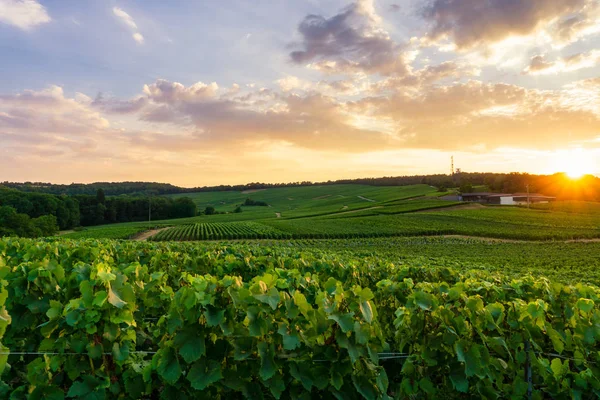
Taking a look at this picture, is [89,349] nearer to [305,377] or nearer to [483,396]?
[305,377]

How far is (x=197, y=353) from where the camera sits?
338cm

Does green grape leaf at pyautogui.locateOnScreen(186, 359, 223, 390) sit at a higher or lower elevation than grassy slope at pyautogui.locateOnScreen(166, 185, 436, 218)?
higher

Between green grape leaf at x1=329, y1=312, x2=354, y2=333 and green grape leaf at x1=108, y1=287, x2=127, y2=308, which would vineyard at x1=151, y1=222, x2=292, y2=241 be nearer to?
green grape leaf at x1=108, y1=287, x2=127, y2=308

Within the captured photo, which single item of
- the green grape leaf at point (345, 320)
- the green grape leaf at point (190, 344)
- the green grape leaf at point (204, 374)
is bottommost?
the green grape leaf at point (204, 374)

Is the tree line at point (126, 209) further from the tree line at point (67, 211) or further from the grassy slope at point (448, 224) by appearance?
the grassy slope at point (448, 224)

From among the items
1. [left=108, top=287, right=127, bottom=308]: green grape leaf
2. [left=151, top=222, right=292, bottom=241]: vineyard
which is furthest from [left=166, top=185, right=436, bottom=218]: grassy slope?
[left=108, top=287, right=127, bottom=308]: green grape leaf

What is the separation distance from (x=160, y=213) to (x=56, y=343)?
416 feet

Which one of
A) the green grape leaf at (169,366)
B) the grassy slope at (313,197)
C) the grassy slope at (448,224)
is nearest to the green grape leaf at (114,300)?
the green grape leaf at (169,366)

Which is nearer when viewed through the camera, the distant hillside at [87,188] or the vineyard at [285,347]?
the vineyard at [285,347]

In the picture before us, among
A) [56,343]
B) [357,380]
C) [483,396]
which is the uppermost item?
[56,343]

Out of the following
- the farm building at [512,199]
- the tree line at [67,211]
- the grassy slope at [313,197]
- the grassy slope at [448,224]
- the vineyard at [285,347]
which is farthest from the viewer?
the grassy slope at [313,197]

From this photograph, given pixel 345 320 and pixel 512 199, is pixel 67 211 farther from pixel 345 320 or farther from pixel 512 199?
pixel 512 199

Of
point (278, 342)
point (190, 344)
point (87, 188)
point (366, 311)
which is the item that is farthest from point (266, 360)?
point (87, 188)

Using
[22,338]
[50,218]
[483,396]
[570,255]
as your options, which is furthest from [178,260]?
[50,218]
